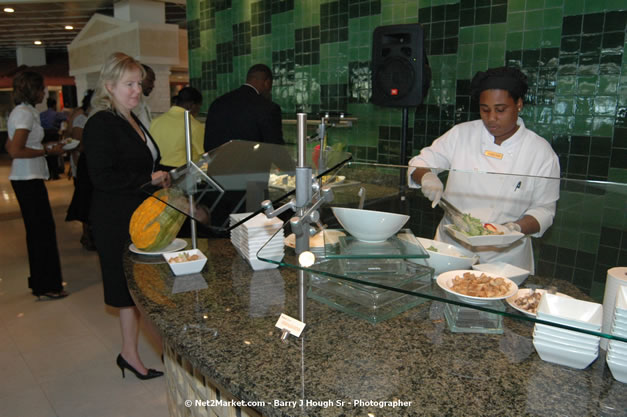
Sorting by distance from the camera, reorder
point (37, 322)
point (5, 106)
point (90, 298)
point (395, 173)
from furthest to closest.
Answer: point (5, 106) < point (90, 298) < point (37, 322) < point (395, 173)

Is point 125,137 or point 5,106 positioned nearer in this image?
point 125,137

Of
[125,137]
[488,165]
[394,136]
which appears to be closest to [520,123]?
[488,165]

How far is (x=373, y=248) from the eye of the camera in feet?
3.86

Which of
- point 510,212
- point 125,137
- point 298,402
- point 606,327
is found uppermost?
point 125,137

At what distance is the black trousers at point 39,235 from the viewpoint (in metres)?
3.73

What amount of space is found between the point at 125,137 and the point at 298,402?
177 centimetres

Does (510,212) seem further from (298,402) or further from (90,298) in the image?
(90,298)

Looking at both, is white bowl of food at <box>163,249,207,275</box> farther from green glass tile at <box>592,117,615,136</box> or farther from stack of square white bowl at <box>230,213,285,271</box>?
green glass tile at <box>592,117,615,136</box>

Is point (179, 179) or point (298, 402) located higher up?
point (179, 179)

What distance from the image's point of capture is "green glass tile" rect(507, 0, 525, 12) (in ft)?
10.9

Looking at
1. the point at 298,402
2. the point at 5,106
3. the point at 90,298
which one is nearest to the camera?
the point at 298,402

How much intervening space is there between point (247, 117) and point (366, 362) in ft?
8.86

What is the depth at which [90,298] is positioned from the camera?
403cm

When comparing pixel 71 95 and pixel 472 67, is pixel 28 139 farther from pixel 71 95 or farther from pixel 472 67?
pixel 71 95
